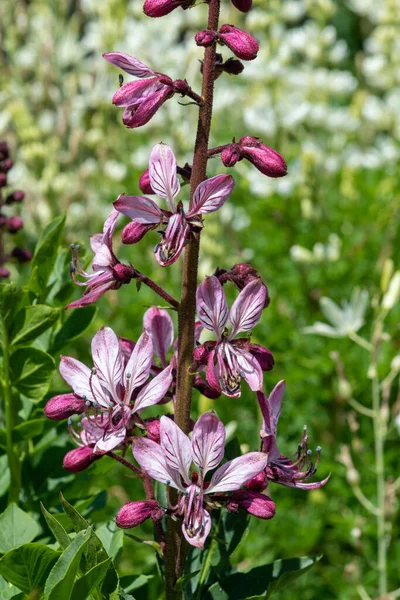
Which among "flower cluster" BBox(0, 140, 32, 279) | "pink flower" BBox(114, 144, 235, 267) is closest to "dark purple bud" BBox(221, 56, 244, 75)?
"pink flower" BBox(114, 144, 235, 267)

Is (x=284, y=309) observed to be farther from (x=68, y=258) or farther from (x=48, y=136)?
(x=48, y=136)

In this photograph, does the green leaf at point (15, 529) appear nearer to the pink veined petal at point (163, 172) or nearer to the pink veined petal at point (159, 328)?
A: the pink veined petal at point (159, 328)

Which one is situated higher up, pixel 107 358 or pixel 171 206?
pixel 171 206

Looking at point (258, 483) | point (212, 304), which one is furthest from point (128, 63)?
point (258, 483)

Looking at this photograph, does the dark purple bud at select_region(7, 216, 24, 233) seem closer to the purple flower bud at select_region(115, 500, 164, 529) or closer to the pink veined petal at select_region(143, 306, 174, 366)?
the pink veined petal at select_region(143, 306, 174, 366)

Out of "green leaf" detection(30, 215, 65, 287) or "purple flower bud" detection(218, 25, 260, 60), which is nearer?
"purple flower bud" detection(218, 25, 260, 60)

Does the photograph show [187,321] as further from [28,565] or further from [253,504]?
[28,565]
